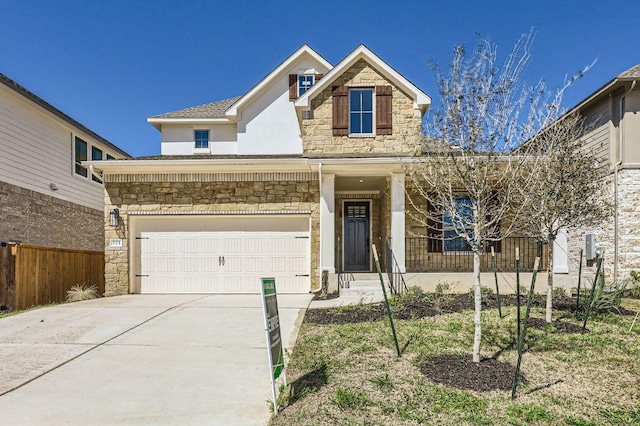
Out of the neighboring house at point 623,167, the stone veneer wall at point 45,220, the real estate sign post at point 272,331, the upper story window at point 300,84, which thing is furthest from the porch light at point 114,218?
the neighboring house at point 623,167

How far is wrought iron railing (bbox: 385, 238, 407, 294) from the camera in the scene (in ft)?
33.9

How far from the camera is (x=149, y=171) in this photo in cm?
1165

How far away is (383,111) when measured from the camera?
12.3 m

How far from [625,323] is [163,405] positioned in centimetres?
703

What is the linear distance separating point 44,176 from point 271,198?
7540 millimetres

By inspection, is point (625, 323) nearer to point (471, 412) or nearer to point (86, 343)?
point (471, 412)

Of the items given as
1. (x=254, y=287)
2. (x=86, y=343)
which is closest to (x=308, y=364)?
(x=86, y=343)

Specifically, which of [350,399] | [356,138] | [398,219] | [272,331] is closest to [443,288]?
[398,219]

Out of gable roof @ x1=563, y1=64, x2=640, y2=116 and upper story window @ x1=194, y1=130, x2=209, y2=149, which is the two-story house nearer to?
gable roof @ x1=563, y1=64, x2=640, y2=116

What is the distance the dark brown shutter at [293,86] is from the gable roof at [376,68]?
15.5ft

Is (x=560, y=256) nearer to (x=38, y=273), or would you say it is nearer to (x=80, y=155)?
(x=38, y=273)

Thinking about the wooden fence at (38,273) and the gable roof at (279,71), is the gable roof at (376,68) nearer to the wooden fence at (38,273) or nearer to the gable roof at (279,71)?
the gable roof at (279,71)

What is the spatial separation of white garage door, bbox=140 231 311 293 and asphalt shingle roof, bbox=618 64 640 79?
9.59 metres

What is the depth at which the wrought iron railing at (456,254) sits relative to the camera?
1203 centimetres
